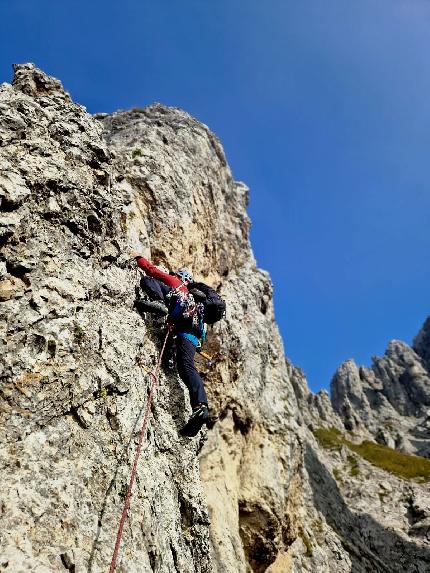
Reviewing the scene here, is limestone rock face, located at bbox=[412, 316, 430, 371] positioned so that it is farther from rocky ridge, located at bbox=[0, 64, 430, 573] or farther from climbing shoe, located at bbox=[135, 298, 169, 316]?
climbing shoe, located at bbox=[135, 298, 169, 316]

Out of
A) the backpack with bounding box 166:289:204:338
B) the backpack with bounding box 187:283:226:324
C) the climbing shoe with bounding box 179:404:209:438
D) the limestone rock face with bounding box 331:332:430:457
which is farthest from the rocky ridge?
the limestone rock face with bounding box 331:332:430:457

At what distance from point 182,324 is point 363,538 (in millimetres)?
33846

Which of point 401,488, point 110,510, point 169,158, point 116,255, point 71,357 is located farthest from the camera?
point 401,488

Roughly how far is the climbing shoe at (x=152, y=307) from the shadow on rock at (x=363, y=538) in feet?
76.1

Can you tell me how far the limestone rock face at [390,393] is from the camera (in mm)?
106625

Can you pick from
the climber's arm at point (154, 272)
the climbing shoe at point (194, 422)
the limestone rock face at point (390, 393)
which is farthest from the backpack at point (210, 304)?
the limestone rock face at point (390, 393)

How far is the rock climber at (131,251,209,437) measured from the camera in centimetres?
1181

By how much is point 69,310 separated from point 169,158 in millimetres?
15412

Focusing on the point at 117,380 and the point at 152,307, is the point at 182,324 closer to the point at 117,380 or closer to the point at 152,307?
the point at 152,307

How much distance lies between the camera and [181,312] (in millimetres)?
12938

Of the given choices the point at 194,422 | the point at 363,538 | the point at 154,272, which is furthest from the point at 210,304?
the point at 363,538

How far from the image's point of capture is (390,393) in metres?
134

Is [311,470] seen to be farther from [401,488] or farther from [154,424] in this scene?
[154,424]

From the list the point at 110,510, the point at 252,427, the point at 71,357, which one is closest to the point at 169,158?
the point at 252,427
